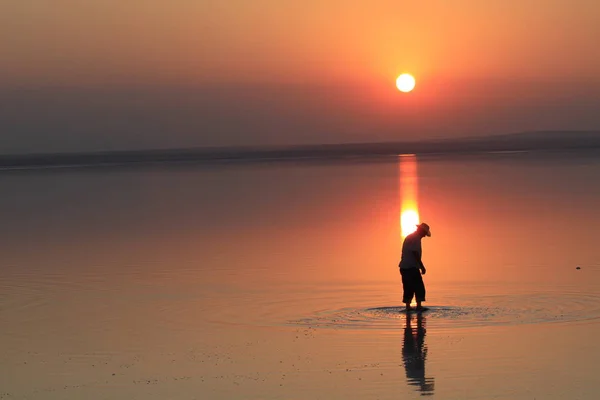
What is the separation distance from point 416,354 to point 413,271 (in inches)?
138

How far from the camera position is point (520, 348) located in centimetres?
1337

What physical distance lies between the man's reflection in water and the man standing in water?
0.42m

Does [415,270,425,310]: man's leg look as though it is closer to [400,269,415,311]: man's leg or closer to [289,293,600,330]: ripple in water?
[400,269,415,311]: man's leg

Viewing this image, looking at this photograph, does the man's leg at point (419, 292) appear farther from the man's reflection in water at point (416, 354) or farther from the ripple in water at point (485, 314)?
the man's reflection in water at point (416, 354)

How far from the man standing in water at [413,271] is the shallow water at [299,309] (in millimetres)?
446

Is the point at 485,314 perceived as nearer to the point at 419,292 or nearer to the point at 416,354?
the point at 419,292

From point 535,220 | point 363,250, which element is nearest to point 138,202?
point 535,220

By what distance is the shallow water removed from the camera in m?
12.0

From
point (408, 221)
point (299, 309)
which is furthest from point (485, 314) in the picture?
point (408, 221)

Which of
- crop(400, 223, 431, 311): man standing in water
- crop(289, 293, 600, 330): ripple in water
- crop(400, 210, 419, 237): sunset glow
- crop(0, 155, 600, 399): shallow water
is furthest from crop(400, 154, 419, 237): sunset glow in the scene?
crop(400, 223, 431, 311): man standing in water

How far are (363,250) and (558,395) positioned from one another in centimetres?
1377

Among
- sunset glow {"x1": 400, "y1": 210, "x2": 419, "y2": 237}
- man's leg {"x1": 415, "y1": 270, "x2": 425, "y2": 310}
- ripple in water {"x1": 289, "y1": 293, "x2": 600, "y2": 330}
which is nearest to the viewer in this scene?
ripple in water {"x1": 289, "y1": 293, "x2": 600, "y2": 330}

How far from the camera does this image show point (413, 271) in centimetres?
1655

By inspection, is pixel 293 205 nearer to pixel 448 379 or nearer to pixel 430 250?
pixel 430 250
